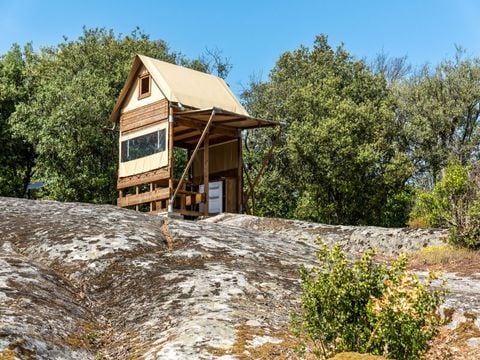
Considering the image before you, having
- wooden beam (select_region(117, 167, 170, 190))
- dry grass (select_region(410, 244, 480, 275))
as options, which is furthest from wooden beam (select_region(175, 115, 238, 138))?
dry grass (select_region(410, 244, 480, 275))

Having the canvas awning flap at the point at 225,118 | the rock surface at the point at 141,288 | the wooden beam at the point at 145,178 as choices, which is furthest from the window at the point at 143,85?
the rock surface at the point at 141,288

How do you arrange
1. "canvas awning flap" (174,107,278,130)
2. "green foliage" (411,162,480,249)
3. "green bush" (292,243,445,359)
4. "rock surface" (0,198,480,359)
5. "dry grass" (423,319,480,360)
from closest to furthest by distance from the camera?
1. "green bush" (292,243,445,359)
2. "rock surface" (0,198,480,359)
3. "dry grass" (423,319,480,360)
4. "green foliage" (411,162,480,249)
5. "canvas awning flap" (174,107,278,130)

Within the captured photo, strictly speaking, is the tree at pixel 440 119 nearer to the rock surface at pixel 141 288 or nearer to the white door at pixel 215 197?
the white door at pixel 215 197

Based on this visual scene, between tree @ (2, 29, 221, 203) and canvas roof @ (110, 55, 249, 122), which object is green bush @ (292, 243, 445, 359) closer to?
canvas roof @ (110, 55, 249, 122)

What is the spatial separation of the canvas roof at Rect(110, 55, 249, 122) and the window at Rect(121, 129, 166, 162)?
186cm

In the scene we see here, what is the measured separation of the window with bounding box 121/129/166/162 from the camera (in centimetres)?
2916

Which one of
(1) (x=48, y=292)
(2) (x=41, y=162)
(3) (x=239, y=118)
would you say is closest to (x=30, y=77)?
(2) (x=41, y=162)

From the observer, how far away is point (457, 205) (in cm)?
1941

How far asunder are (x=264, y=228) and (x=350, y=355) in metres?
17.1

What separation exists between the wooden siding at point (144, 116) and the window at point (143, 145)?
1.84ft

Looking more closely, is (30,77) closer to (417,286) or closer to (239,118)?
(239,118)

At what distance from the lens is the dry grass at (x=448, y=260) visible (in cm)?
1557

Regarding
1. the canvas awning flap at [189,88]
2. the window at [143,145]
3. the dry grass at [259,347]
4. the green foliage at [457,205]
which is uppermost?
the canvas awning flap at [189,88]

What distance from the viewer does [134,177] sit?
100ft
